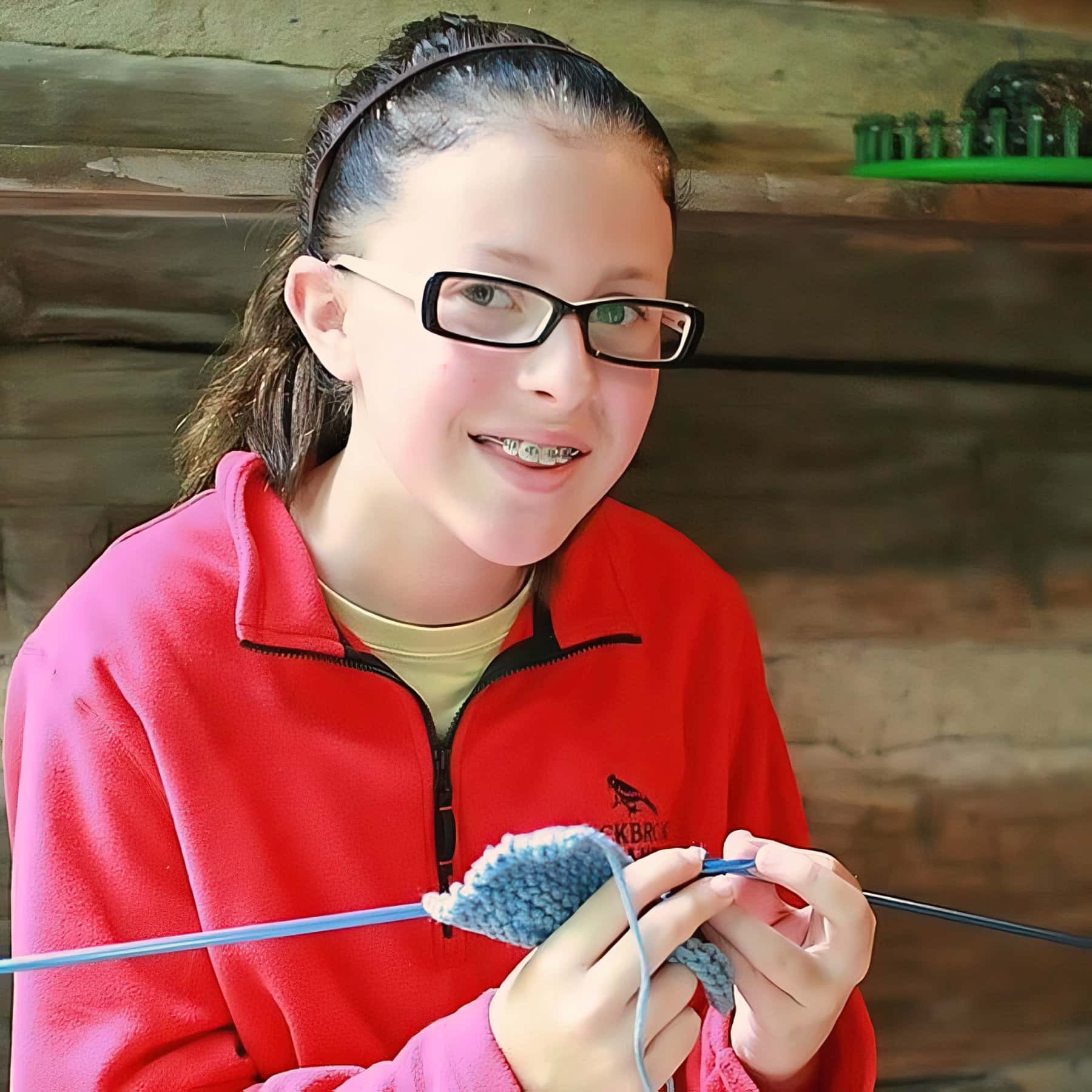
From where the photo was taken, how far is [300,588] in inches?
34.4

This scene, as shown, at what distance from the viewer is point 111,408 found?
107cm

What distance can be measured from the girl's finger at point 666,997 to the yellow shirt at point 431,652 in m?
0.24

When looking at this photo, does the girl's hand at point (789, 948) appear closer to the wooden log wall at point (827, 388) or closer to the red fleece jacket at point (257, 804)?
the red fleece jacket at point (257, 804)

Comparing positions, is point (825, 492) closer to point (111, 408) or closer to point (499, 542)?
point (499, 542)

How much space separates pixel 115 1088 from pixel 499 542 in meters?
0.41

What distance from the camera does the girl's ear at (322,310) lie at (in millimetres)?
859

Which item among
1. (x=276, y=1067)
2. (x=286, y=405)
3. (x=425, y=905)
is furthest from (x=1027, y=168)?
(x=276, y=1067)

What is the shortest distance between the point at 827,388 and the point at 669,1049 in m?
0.65

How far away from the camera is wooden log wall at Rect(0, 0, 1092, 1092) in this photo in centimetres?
103

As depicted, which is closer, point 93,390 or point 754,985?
point 754,985

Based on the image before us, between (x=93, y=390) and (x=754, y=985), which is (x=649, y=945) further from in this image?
(x=93, y=390)

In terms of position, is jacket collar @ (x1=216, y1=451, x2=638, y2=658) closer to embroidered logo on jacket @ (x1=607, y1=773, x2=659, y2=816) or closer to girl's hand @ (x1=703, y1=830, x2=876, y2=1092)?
embroidered logo on jacket @ (x1=607, y1=773, x2=659, y2=816)

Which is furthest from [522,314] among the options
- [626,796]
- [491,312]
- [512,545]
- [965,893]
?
[965,893]

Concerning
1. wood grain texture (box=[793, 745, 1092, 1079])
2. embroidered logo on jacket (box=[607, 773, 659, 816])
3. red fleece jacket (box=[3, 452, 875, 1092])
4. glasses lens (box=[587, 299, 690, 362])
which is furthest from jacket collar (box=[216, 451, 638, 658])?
wood grain texture (box=[793, 745, 1092, 1079])
